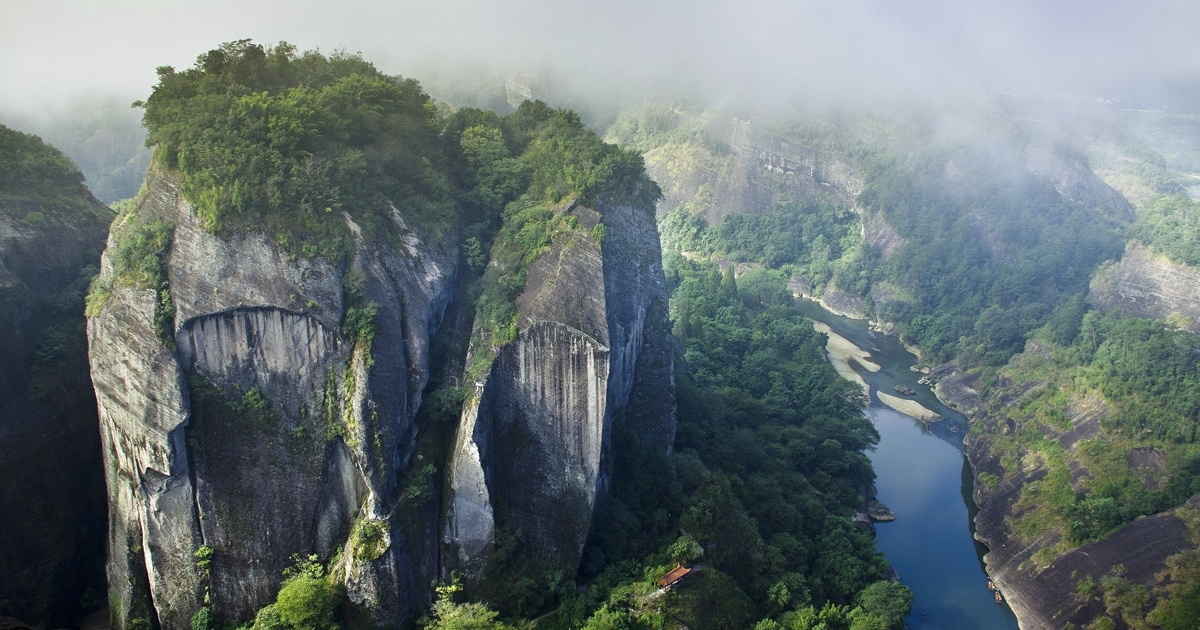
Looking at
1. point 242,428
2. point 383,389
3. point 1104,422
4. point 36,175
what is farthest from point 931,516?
point 36,175

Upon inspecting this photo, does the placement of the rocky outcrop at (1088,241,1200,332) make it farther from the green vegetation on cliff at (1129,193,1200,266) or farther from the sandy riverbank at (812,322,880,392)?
the sandy riverbank at (812,322,880,392)

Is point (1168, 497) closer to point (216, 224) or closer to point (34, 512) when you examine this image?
point (216, 224)

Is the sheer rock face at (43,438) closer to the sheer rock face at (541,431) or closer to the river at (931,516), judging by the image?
the sheer rock face at (541,431)

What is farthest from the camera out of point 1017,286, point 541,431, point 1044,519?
point 1017,286

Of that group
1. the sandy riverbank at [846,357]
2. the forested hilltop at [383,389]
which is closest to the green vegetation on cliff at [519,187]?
the forested hilltop at [383,389]

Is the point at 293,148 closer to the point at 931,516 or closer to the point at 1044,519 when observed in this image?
the point at 931,516

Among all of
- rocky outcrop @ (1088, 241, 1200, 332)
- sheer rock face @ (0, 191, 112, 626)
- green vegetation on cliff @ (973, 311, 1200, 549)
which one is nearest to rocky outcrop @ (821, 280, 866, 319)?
rocky outcrop @ (1088, 241, 1200, 332)

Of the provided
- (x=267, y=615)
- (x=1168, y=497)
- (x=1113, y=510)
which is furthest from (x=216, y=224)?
(x=1168, y=497)
